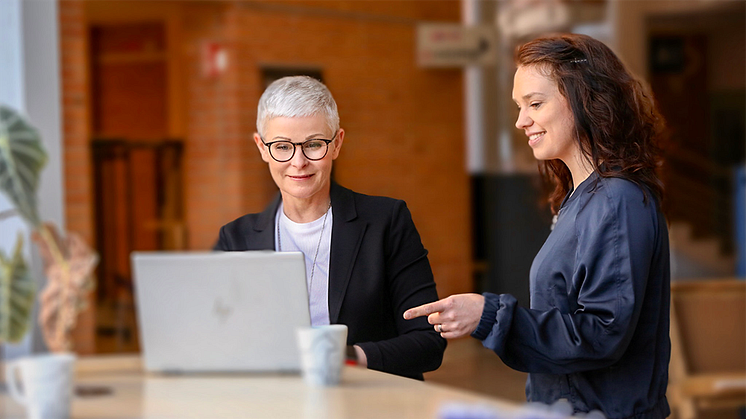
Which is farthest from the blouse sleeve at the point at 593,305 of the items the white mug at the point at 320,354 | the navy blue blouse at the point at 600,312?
the white mug at the point at 320,354

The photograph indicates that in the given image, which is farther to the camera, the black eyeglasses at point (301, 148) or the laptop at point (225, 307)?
the black eyeglasses at point (301, 148)

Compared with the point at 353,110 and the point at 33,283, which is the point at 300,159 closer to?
the point at 33,283

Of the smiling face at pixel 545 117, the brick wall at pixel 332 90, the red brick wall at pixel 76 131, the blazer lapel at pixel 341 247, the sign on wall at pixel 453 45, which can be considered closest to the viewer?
the smiling face at pixel 545 117

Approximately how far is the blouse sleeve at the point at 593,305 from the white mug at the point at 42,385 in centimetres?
84

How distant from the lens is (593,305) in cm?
167

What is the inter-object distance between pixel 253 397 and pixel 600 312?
0.74 metres

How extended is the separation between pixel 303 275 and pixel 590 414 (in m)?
0.71

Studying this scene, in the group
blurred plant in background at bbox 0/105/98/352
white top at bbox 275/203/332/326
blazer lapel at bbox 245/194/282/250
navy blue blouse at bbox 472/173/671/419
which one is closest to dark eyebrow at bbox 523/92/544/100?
navy blue blouse at bbox 472/173/671/419

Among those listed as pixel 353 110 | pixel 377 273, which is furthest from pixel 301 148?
pixel 353 110

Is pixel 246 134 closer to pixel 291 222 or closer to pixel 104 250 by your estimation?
pixel 104 250

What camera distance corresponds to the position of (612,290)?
1660mm

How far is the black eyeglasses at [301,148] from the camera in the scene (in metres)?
1.91

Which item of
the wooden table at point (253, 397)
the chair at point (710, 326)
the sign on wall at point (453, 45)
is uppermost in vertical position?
the sign on wall at point (453, 45)

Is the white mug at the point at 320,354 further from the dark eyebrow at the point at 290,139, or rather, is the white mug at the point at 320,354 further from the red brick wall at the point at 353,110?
the red brick wall at the point at 353,110
